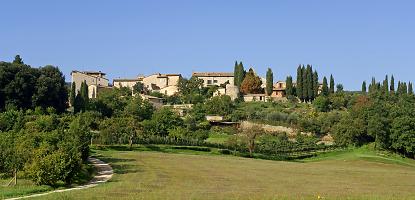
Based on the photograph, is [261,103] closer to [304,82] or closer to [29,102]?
[304,82]

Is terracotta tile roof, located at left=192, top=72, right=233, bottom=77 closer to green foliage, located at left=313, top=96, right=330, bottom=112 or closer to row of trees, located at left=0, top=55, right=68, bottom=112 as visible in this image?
green foliage, located at left=313, top=96, right=330, bottom=112

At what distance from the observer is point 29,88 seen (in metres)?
91.4

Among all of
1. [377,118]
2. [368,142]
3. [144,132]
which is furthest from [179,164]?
[368,142]

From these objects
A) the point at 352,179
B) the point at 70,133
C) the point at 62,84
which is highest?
the point at 62,84

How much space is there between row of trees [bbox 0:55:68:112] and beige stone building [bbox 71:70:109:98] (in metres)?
41.2

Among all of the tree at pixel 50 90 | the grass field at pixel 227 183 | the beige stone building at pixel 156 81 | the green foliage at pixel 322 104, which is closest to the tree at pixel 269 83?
the green foliage at pixel 322 104

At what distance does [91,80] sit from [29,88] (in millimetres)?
56857

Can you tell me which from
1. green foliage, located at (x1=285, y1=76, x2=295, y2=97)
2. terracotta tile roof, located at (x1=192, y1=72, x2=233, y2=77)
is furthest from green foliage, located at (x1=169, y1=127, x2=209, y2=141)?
terracotta tile roof, located at (x1=192, y1=72, x2=233, y2=77)

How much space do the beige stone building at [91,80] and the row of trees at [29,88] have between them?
4118 cm

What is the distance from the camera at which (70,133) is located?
49.1 metres

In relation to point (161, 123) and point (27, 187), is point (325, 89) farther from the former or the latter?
point (27, 187)

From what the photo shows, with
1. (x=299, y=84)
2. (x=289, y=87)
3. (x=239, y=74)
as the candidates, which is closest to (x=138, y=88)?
(x=239, y=74)

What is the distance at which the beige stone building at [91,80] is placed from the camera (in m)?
141

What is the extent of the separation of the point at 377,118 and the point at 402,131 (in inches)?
168
